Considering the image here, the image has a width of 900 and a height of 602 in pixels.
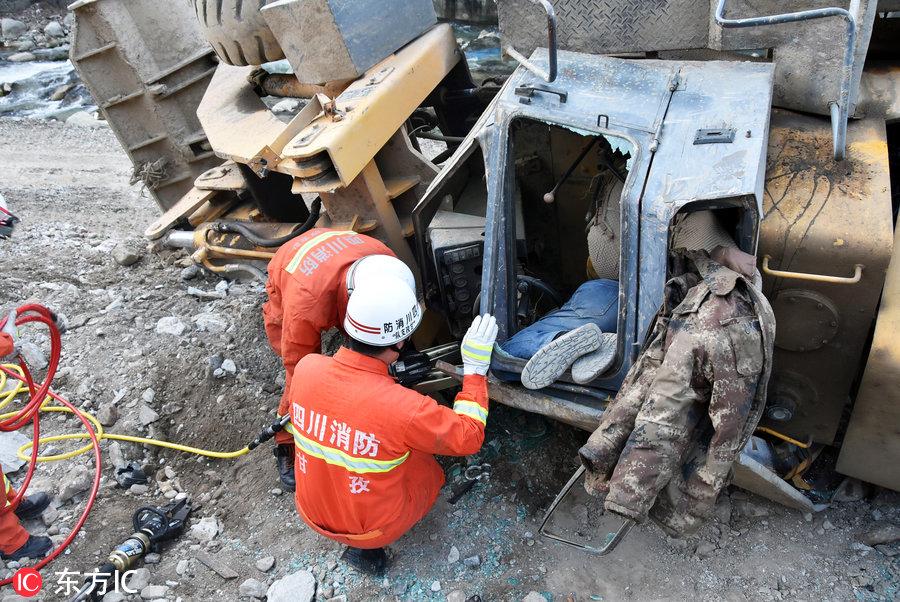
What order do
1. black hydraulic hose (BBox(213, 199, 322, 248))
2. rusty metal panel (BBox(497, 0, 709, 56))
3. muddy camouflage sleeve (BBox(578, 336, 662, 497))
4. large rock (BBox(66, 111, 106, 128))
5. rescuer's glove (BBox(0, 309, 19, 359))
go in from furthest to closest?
large rock (BBox(66, 111, 106, 128))
black hydraulic hose (BBox(213, 199, 322, 248))
rusty metal panel (BBox(497, 0, 709, 56))
rescuer's glove (BBox(0, 309, 19, 359))
muddy camouflage sleeve (BBox(578, 336, 662, 497))

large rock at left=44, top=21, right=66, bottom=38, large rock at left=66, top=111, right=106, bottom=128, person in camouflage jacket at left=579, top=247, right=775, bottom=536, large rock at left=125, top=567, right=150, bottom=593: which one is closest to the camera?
person in camouflage jacket at left=579, top=247, right=775, bottom=536

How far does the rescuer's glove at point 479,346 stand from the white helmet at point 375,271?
29 cm

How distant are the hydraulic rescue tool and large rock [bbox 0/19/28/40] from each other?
46.2ft

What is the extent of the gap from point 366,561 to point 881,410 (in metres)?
2.16

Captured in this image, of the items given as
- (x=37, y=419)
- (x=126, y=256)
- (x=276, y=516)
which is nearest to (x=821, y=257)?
(x=276, y=516)

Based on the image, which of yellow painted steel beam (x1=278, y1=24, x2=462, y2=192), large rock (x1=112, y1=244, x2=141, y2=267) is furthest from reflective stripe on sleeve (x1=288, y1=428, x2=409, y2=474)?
large rock (x1=112, y1=244, x2=141, y2=267)

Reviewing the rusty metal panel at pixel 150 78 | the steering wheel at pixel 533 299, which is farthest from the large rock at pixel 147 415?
the rusty metal panel at pixel 150 78

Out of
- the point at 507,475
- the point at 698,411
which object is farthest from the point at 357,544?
the point at 698,411

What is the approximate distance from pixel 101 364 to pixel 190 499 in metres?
1.29

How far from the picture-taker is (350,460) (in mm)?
2750

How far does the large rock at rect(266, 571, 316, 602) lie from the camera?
3043 millimetres

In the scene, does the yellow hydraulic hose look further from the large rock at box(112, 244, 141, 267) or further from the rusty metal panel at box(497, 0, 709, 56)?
the rusty metal panel at box(497, 0, 709, 56)

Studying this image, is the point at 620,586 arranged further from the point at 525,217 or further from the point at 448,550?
the point at 525,217

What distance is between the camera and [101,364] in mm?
4398
